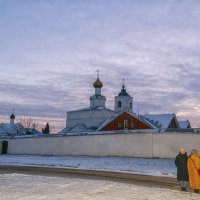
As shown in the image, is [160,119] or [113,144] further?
[160,119]

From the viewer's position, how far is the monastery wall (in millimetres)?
34625

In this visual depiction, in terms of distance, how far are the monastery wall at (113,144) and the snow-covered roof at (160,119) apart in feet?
71.5

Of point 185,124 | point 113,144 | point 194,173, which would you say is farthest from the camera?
point 185,124

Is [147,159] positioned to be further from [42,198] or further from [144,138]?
[42,198]

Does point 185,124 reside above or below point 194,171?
above

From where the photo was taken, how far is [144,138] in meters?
36.1

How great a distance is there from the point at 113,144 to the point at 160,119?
2596 cm

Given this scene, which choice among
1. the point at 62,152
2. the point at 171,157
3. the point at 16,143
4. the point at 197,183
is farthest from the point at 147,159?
the point at 197,183

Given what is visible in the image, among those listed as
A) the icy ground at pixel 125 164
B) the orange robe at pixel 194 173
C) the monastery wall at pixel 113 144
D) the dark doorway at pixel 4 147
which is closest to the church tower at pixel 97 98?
the dark doorway at pixel 4 147

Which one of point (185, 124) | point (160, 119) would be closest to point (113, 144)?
point (160, 119)

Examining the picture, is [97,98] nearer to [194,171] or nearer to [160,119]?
[160,119]

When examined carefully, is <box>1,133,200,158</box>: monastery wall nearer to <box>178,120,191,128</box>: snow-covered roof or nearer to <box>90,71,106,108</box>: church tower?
<box>90,71,106,108</box>: church tower

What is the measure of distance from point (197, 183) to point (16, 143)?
3588cm

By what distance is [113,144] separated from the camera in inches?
1497
